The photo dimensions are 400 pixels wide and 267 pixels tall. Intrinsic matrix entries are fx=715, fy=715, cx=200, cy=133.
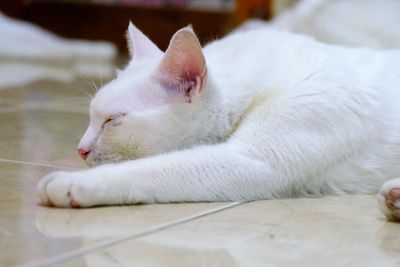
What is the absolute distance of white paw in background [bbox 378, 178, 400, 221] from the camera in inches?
45.5

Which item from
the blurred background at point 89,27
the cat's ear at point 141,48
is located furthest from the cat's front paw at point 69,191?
the blurred background at point 89,27

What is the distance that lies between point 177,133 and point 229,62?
225 millimetres

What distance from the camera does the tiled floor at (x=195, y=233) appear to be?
938 millimetres

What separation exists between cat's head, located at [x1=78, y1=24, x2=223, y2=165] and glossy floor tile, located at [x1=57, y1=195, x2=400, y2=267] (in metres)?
0.20

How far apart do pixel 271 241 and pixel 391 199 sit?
0.25 meters

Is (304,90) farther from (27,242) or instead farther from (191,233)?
(27,242)

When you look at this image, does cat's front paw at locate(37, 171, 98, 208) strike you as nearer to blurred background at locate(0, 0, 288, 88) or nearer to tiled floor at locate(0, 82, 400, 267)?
tiled floor at locate(0, 82, 400, 267)

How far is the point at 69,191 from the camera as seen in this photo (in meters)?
1.17

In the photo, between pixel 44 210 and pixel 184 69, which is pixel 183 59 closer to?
pixel 184 69

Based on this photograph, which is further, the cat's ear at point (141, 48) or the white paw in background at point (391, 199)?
the cat's ear at point (141, 48)

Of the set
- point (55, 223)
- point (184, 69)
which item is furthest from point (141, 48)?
point (55, 223)

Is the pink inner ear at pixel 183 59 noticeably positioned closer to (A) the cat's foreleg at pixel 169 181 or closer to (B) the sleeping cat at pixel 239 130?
(B) the sleeping cat at pixel 239 130

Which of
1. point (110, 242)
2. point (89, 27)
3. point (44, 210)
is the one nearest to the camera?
point (110, 242)

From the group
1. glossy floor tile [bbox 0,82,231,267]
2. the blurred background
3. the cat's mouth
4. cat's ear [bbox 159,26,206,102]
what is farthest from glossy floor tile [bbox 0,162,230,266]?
the blurred background
